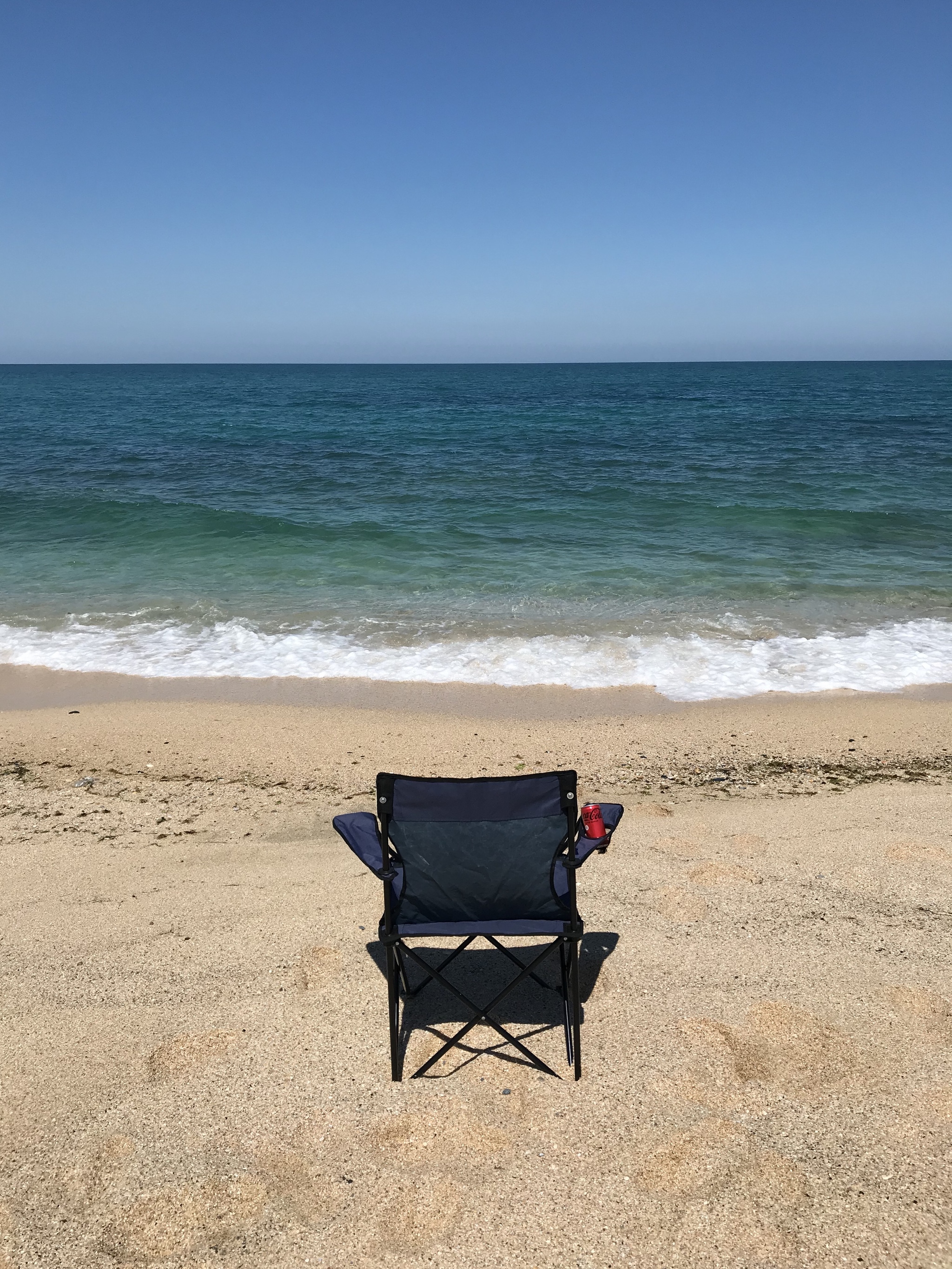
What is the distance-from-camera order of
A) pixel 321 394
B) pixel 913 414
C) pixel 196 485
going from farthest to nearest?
pixel 321 394
pixel 913 414
pixel 196 485

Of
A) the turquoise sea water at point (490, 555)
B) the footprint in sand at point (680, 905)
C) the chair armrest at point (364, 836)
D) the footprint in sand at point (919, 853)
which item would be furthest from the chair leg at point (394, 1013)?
the turquoise sea water at point (490, 555)

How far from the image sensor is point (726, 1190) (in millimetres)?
2779

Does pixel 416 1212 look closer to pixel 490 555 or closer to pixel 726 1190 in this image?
pixel 726 1190

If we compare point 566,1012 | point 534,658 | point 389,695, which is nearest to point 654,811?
point 566,1012

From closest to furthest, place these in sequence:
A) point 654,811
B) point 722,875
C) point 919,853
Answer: point 722,875 < point 919,853 < point 654,811

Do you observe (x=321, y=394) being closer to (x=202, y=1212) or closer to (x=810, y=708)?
(x=810, y=708)

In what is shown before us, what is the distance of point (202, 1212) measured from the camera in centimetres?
274

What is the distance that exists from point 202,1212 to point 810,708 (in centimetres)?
655

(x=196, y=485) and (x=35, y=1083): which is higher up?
(x=196, y=485)

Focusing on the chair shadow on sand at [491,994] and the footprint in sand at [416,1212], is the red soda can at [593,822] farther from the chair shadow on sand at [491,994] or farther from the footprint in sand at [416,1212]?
the footprint in sand at [416,1212]

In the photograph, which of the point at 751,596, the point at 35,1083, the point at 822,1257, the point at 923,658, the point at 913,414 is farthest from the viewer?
the point at 913,414

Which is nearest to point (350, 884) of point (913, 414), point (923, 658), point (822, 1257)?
point (822, 1257)

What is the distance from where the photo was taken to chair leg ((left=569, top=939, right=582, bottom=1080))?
131 inches

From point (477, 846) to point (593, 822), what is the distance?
2.04 feet
